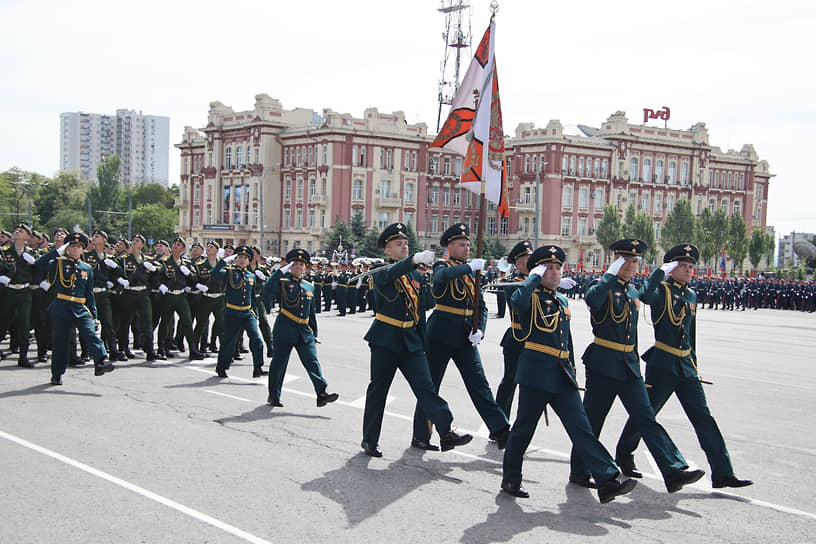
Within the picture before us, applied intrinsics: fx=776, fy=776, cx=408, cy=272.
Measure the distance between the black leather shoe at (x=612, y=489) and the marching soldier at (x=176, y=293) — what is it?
8951mm

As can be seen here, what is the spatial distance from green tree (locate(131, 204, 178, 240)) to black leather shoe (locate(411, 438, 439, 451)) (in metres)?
100

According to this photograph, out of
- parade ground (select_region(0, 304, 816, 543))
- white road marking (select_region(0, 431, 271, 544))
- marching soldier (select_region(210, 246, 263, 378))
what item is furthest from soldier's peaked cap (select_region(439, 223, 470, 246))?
marching soldier (select_region(210, 246, 263, 378))

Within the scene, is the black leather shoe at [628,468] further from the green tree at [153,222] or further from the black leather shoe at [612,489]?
the green tree at [153,222]

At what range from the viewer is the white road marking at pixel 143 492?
527 centimetres

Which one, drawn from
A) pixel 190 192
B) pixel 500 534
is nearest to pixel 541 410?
pixel 500 534

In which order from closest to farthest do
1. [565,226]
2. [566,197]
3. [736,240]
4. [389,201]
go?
[389,201] → [566,197] → [565,226] → [736,240]

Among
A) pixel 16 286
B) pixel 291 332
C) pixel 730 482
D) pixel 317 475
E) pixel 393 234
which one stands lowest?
pixel 317 475

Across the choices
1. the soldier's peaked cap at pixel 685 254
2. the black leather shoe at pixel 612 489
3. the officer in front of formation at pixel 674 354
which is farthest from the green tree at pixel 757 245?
the black leather shoe at pixel 612 489

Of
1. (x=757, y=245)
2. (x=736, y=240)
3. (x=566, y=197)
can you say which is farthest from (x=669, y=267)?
(x=757, y=245)

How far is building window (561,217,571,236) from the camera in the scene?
78.6m

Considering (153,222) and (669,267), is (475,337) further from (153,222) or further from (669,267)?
(153,222)

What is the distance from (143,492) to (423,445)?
2.70 metres

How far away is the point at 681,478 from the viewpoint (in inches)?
244

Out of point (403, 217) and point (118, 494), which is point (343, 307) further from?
point (403, 217)
